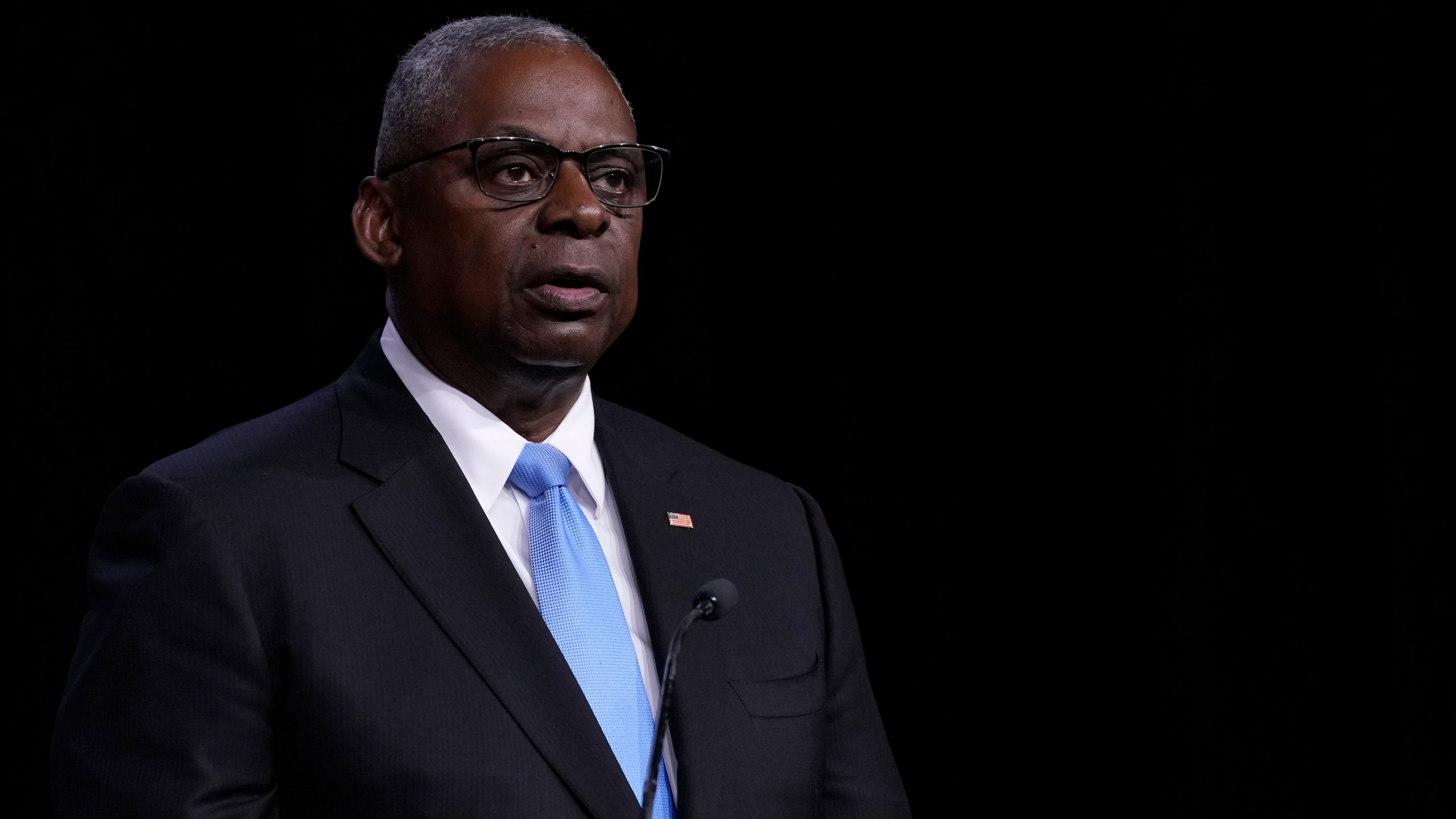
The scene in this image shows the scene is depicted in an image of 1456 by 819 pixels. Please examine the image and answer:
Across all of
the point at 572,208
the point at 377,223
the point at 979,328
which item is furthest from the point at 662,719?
the point at 979,328

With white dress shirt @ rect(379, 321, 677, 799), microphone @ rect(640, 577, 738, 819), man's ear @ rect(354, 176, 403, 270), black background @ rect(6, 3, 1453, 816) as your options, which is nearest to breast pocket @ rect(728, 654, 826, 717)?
white dress shirt @ rect(379, 321, 677, 799)

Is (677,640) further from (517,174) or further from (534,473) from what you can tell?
(517,174)

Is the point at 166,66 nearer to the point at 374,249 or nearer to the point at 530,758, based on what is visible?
the point at 374,249

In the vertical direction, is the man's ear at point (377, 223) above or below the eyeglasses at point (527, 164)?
below

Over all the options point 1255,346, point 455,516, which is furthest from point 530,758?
point 1255,346

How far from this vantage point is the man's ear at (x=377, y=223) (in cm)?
184

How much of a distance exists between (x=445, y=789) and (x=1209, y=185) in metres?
1.84

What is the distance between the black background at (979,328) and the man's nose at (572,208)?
3.12 feet

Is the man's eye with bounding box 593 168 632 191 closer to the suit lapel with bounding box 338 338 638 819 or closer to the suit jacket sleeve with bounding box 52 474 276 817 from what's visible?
the suit lapel with bounding box 338 338 638 819

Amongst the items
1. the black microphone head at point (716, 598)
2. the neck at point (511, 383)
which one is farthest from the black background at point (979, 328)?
the black microphone head at point (716, 598)

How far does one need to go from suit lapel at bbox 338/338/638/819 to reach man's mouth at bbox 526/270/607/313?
20cm

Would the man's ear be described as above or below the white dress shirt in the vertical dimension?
above

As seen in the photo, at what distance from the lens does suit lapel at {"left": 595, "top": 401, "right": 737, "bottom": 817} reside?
1.64 meters

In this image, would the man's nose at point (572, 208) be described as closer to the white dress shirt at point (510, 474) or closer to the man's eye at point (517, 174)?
the man's eye at point (517, 174)
